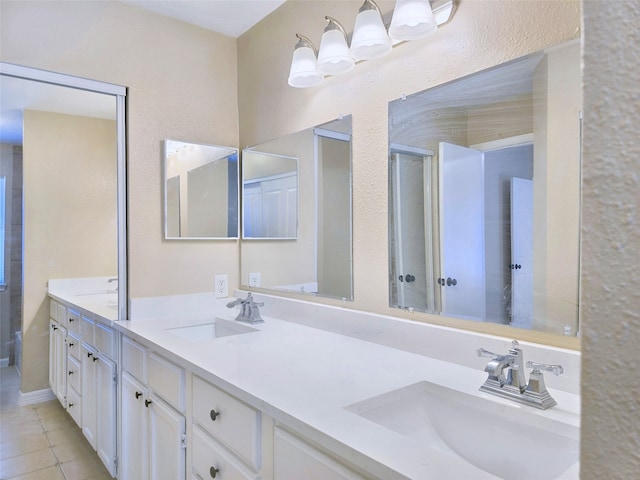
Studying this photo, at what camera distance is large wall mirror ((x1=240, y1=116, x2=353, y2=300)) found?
5.60 ft

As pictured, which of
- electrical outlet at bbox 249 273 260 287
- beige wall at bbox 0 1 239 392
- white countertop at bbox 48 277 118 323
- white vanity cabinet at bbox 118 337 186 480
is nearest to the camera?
white vanity cabinet at bbox 118 337 186 480

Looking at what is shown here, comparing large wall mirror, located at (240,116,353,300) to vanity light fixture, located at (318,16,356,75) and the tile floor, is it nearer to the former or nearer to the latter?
vanity light fixture, located at (318,16,356,75)

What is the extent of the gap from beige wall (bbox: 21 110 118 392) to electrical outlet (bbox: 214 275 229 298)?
52 cm

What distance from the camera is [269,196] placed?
84.7 inches

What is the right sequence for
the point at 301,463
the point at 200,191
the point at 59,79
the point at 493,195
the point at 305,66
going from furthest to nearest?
1. the point at 200,191
2. the point at 59,79
3. the point at 305,66
4. the point at 493,195
5. the point at 301,463

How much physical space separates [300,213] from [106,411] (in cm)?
133

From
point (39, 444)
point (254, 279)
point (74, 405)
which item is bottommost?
point (39, 444)

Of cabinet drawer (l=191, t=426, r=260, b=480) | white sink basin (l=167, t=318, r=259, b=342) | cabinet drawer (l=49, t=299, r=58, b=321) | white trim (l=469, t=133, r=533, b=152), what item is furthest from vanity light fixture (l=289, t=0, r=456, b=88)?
cabinet drawer (l=49, t=299, r=58, b=321)

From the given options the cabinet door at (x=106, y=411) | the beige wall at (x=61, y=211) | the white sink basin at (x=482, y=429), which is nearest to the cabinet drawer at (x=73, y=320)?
the beige wall at (x=61, y=211)

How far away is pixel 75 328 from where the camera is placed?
2221 millimetres

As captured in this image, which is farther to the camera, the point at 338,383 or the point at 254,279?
the point at 254,279

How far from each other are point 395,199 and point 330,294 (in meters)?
0.52

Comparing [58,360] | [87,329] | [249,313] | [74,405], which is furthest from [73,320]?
[249,313]

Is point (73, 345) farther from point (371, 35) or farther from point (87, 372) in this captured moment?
point (371, 35)
